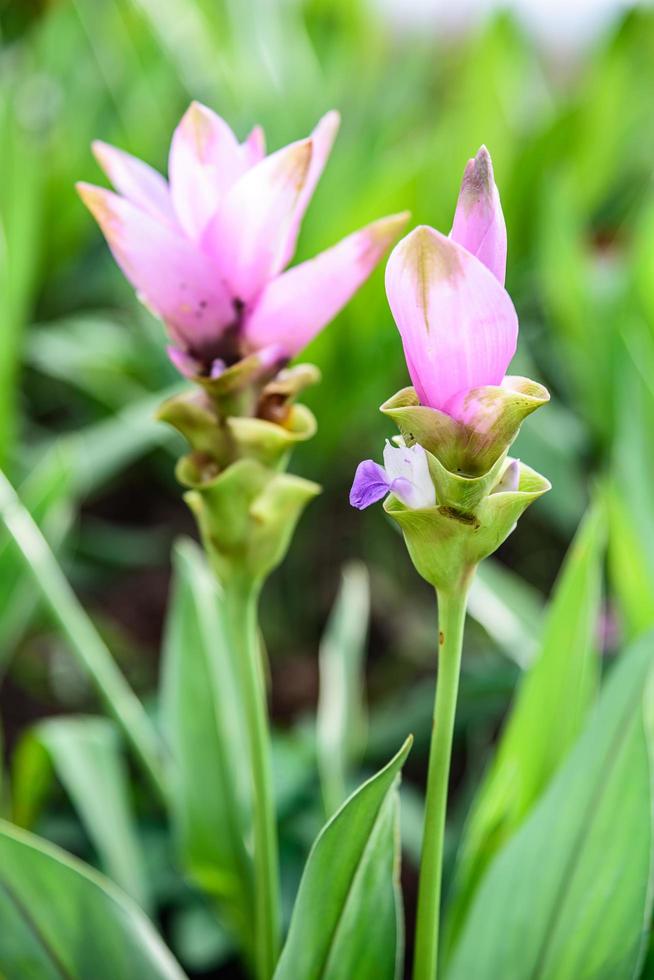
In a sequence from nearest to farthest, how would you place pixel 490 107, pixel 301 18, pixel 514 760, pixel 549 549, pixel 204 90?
pixel 514 760 < pixel 549 549 < pixel 490 107 < pixel 204 90 < pixel 301 18

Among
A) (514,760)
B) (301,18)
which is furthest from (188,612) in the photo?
(301,18)

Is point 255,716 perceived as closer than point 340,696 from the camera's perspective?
Yes

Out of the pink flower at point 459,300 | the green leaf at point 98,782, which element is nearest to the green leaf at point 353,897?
the pink flower at point 459,300

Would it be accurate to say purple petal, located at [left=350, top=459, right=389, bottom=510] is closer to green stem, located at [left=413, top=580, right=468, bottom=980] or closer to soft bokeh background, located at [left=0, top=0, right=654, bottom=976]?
green stem, located at [left=413, top=580, right=468, bottom=980]

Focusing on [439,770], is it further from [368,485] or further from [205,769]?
[205,769]

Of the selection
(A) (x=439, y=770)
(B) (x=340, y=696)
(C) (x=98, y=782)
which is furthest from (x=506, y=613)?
(A) (x=439, y=770)

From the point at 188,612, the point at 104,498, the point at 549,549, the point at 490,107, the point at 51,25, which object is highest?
the point at 51,25

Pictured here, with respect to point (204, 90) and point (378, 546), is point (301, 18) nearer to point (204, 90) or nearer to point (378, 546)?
point (204, 90)
